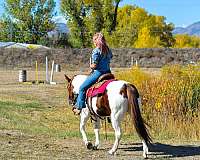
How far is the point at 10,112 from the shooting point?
19.1 m

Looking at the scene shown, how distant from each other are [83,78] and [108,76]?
0.99 metres

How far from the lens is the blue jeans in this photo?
37.6 feet

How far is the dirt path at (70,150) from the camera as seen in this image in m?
10.9

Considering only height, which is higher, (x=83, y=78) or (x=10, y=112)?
(x=83, y=78)

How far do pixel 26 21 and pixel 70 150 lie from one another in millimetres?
80986

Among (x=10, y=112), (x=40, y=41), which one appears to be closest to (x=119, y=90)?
(x=10, y=112)

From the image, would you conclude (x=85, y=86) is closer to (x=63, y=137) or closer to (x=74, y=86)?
(x=74, y=86)

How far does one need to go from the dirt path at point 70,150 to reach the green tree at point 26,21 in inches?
3104

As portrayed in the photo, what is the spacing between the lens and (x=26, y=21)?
91.2m

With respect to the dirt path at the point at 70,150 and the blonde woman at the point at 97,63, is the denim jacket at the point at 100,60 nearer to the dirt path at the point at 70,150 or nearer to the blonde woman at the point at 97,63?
the blonde woman at the point at 97,63

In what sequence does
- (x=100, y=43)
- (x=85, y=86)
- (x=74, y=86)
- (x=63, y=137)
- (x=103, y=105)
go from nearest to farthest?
(x=103, y=105)
(x=100, y=43)
(x=85, y=86)
(x=74, y=86)
(x=63, y=137)

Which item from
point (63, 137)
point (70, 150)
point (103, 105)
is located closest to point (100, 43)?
point (103, 105)

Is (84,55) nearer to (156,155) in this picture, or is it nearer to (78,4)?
(78,4)

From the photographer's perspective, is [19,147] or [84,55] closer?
[19,147]
